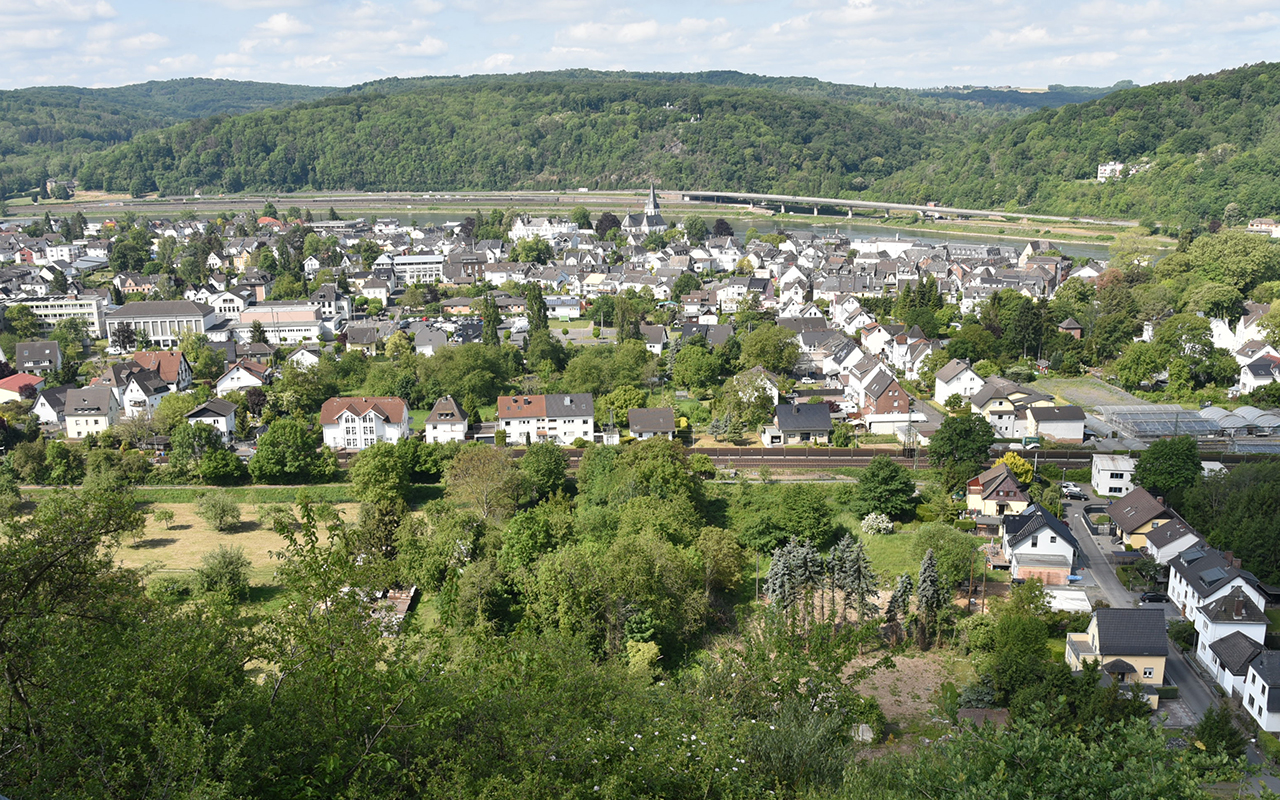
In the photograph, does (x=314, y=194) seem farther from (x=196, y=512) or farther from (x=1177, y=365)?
(x=1177, y=365)

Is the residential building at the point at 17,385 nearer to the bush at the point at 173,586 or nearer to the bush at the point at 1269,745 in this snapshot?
the bush at the point at 173,586

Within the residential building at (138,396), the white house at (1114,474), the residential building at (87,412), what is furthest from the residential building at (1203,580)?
the residential building at (87,412)

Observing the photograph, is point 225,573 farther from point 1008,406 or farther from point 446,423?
point 1008,406

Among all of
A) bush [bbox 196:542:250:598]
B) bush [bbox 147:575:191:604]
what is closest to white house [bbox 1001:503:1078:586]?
bush [bbox 196:542:250:598]

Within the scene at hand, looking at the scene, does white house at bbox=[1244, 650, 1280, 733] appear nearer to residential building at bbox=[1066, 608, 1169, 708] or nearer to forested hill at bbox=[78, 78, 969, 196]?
residential building at bbox=[1066, 608, 1169, 708]

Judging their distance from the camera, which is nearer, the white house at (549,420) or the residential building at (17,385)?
the white house at (549,420)
